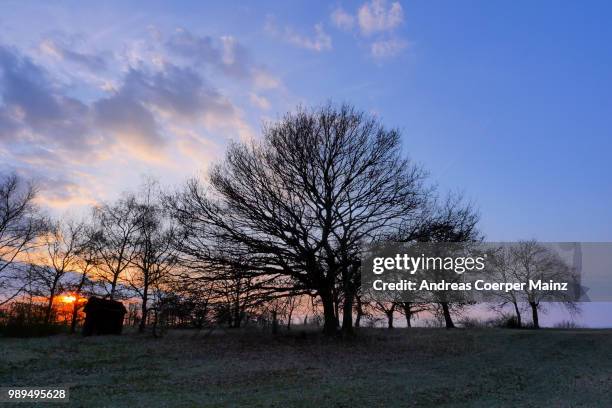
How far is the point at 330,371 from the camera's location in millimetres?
13633

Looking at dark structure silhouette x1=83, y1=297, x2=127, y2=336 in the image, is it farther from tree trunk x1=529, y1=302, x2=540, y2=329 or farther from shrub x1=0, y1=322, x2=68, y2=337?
tree trunk x1=529, y1=302, x2=540, y2=329

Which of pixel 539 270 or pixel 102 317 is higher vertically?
pixel 539 270

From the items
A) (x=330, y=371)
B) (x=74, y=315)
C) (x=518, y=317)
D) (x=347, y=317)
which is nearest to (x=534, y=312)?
(x=518, y=317)

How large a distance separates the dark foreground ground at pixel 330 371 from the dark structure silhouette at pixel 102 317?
27.4ft

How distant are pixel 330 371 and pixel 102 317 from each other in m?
23.0

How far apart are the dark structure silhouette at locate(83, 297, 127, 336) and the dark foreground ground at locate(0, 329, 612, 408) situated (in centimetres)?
835

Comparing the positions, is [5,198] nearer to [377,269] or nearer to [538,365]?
[377,269]

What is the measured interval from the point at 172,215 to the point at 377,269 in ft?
33.8

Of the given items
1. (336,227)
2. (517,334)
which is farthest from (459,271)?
(336,227)

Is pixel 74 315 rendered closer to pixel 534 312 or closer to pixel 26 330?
pixel 26 330

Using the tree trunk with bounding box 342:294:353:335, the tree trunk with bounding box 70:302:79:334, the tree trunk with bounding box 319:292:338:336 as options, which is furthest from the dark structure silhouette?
the tree trunk with bounding box 342:294:353:335

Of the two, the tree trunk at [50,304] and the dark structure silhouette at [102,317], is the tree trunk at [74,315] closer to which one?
the tree trunk at [50,304]

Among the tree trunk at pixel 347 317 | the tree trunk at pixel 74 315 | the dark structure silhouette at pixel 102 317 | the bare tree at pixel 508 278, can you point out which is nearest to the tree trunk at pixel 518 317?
the bare tree at pixel 508 278

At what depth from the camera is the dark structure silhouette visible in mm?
30047
